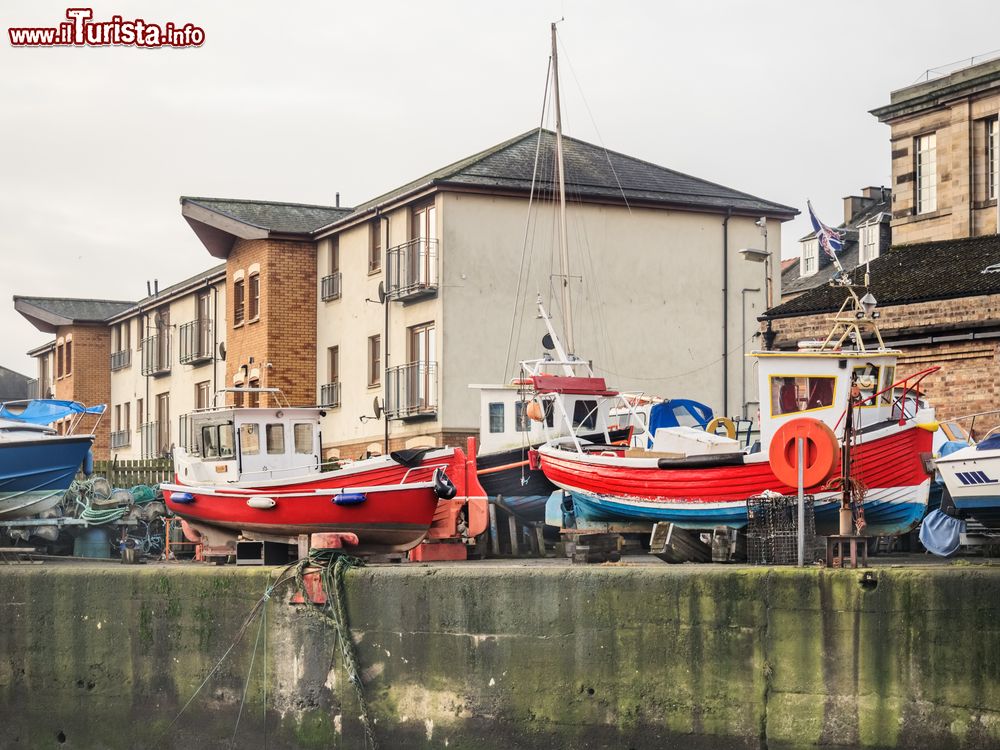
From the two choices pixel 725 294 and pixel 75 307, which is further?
pixel 75 307

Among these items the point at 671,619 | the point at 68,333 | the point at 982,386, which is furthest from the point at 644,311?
the point at 68,333

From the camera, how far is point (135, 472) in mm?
32656

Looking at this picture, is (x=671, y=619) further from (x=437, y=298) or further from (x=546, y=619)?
(x=437, y=298)

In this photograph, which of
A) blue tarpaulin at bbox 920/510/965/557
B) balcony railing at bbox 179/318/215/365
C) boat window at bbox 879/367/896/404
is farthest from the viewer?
balcony railing at bbox 179/318/215/365

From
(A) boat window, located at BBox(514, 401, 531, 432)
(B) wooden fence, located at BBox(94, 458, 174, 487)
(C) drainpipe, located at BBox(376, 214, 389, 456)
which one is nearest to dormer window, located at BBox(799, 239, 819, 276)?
(C) drainpipe, located at BBox(376, 214, 389, 456)

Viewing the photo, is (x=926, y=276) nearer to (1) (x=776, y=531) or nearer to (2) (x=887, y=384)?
(2) (x=887, y=384)

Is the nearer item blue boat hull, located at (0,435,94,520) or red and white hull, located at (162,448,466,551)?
red and white hull, located at (162,448,466,551)

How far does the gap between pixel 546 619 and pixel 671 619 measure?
123cm

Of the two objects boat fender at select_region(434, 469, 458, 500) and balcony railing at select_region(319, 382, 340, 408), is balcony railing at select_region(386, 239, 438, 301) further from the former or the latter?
boat fender at select_region(434, 469, 458, 500)

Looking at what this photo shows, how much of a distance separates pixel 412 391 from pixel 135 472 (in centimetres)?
643

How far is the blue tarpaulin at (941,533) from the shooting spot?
54.1 ft

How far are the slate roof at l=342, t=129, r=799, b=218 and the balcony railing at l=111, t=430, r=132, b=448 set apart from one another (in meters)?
17.5

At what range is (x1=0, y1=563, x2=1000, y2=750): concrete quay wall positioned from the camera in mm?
11438

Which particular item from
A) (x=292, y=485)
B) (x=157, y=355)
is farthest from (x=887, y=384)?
(x=157, y=355)
